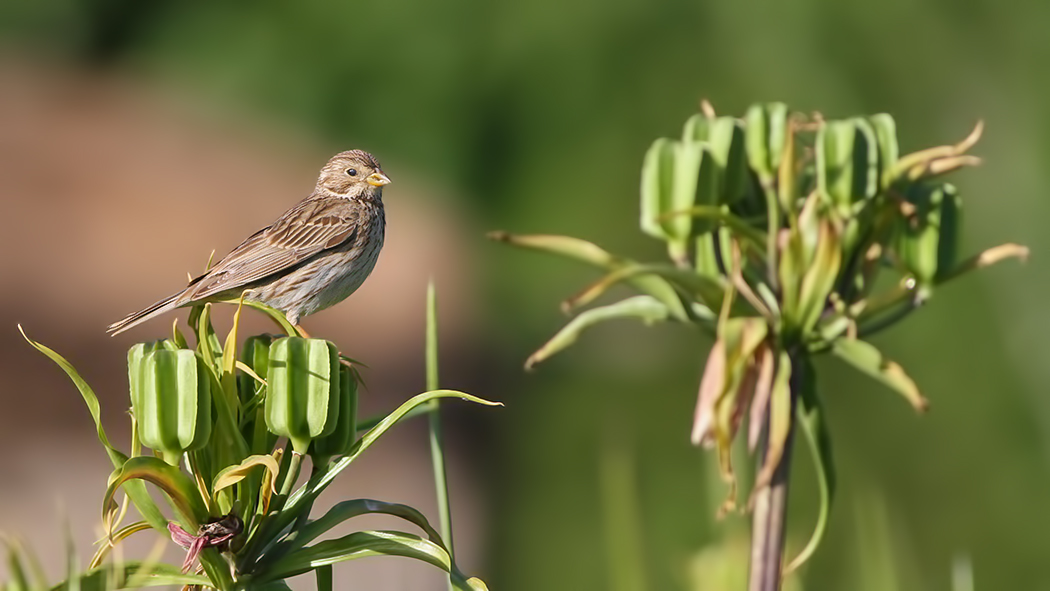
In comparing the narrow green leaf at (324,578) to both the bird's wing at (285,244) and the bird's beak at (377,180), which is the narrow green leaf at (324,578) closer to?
the bird's wing at (285,244)

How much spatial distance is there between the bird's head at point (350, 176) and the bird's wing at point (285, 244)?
10 cm

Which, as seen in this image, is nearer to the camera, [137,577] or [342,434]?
[137,577]

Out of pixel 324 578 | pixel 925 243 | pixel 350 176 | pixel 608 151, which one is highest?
pixel 608 151

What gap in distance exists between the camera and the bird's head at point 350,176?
3117 millimetres

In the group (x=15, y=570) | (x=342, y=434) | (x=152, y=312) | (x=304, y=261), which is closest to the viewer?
(x=15, y=570)

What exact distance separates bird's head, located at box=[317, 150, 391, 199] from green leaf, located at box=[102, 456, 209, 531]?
2118mm

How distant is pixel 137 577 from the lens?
0.92m

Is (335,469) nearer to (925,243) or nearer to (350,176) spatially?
(925,243)

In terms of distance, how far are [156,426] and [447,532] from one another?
21cm

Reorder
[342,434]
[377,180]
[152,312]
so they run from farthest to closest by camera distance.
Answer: [377,180]
[152,312]
[342,434]

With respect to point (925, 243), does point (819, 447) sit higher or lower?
lower

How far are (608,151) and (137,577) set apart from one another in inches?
295

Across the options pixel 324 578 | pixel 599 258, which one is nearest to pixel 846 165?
pixel 599 258

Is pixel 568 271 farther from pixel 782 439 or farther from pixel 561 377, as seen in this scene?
pixel 782 439
